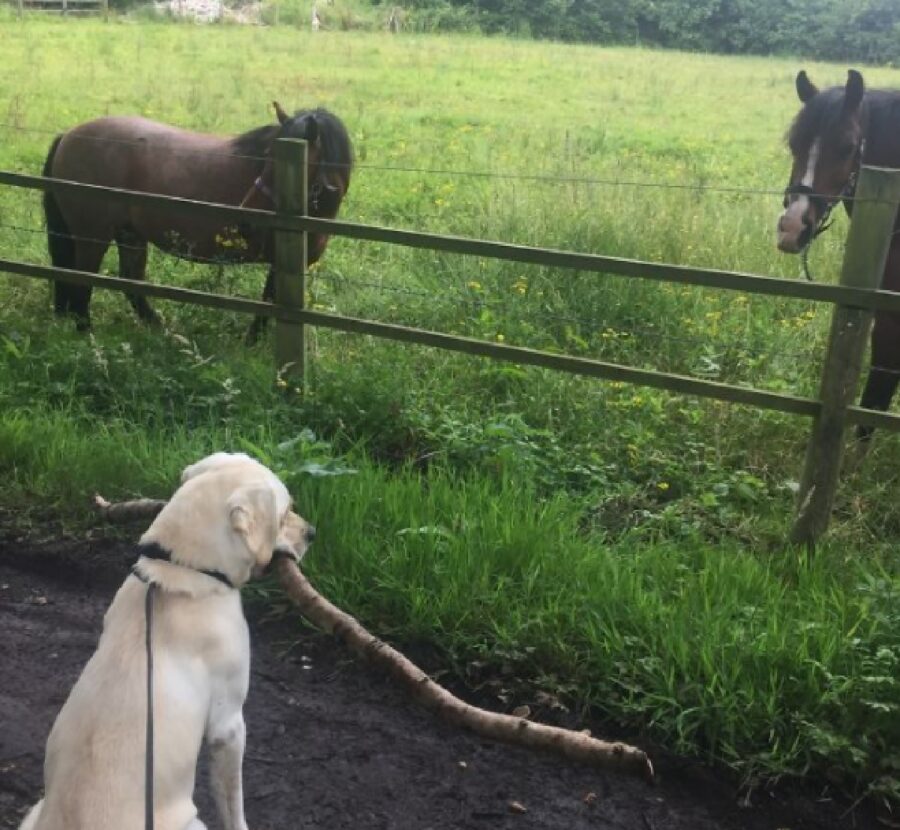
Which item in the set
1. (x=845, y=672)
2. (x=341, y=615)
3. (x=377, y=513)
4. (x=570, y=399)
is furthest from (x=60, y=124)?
(x=845, y=672)

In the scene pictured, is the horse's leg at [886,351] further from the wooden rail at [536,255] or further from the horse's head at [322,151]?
the horse's head at [322,151]

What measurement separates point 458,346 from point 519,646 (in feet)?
5.55

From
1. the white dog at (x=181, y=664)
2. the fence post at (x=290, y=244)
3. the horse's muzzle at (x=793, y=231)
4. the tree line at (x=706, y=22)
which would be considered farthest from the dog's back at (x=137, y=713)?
the tree line at (x=706, y=22)

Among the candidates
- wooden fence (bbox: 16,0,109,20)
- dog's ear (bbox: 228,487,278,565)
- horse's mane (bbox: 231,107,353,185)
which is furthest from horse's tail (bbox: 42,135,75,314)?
wooden fence (bbox: 16,0,109,20)

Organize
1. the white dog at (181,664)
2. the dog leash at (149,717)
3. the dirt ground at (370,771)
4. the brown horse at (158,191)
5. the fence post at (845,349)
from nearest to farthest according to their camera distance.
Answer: the dog leash at (149,717) < the white dog at (181,664) < the dirt ground at (370,771) < the fence post at (845,349) < the brown horse at (158,191)

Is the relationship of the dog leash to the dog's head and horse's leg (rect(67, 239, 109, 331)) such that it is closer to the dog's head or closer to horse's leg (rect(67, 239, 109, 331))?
the dog's head

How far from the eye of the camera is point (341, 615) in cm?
335

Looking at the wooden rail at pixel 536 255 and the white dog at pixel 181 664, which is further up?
the wooden rail at pixel 536 255

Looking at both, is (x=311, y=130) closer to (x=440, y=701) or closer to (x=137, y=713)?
(x=440, y=701)

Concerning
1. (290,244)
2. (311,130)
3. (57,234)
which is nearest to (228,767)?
(290,244)

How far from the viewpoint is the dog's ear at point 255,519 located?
2.51 metres

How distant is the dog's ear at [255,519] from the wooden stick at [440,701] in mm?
370

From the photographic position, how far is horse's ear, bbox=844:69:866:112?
17.1 feet

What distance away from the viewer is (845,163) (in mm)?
5359
